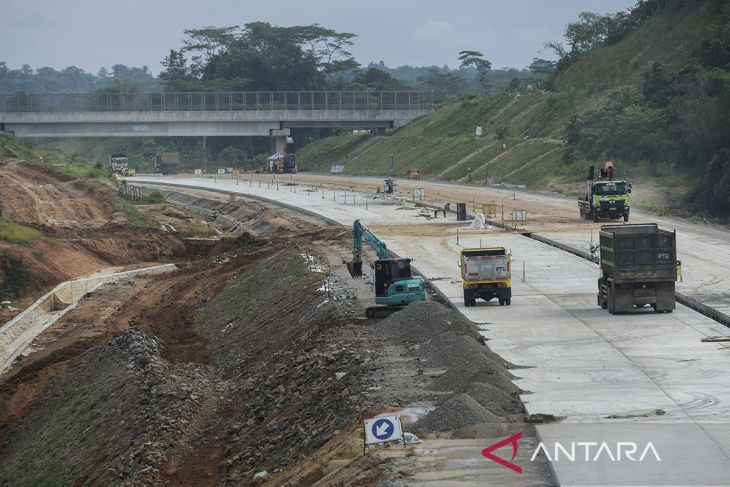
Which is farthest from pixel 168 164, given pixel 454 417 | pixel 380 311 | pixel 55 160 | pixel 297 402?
pixel 454 417

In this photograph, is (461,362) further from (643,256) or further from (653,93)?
(653,93)

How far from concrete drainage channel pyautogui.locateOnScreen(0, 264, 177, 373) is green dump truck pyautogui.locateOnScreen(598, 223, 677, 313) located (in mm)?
23963

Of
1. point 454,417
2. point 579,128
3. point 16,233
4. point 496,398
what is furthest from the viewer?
point 579,128

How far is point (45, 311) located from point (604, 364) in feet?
112

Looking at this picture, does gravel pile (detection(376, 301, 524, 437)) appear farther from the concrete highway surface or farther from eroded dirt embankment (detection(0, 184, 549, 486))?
the concrete highway surface

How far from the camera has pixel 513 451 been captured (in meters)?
24.9

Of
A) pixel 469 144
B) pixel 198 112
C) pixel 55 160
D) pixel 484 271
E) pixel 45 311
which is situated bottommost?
pixel 45 311

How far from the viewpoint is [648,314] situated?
43.2 m

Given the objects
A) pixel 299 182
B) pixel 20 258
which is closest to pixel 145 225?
pixel 20 258

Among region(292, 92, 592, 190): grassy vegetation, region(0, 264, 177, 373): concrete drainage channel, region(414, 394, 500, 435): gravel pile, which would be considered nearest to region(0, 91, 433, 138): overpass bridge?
region(292, 92, 592, 190): grassy vegetation

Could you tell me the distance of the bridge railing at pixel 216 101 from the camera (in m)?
155

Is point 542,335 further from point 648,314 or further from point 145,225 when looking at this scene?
point 145,225

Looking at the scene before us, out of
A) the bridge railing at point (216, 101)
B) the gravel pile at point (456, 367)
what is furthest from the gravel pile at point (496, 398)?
the bridge railing at point (216, 101)

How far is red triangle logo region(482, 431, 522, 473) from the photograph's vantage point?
78.5 ft
